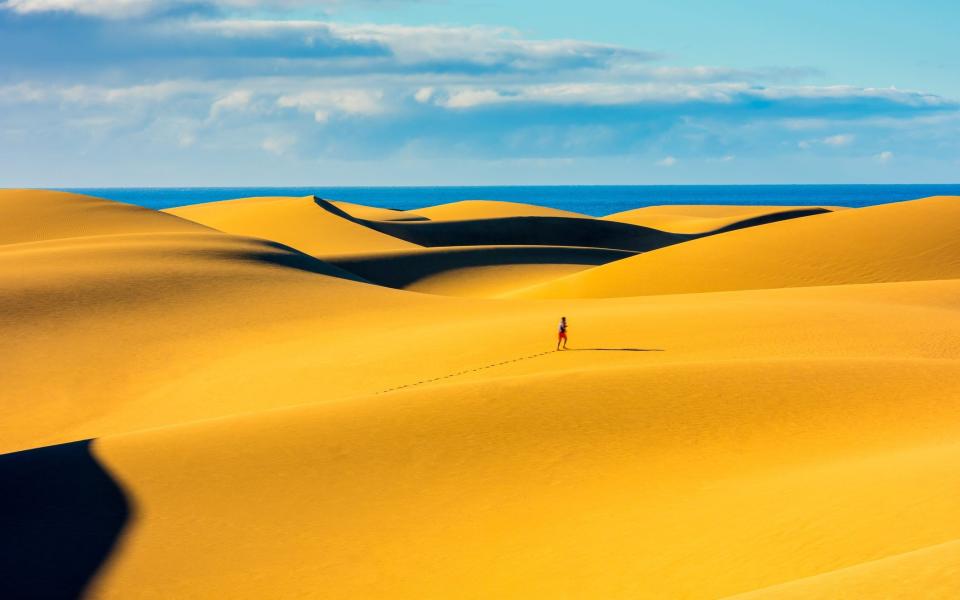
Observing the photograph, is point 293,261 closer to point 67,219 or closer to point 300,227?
point 67,219

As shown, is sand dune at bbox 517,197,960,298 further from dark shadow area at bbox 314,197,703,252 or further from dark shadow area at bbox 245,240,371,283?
dark shadow area at bbox 314,197,703,252

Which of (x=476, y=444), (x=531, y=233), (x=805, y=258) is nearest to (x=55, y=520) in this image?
(x=476, y=444)

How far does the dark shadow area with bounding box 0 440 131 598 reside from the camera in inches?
440

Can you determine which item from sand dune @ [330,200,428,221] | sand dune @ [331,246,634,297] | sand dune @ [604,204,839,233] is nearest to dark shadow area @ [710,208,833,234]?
sand dune @ [604,204,839,233]

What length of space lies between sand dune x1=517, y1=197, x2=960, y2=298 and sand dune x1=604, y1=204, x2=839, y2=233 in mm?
35512

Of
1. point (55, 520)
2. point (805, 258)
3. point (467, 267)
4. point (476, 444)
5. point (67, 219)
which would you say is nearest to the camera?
point (55, 520)

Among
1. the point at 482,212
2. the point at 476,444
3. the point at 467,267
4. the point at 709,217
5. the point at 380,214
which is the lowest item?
the point at 467,267

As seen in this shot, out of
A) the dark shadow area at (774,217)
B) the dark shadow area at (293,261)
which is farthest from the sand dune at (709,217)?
the dark shadow area at (293,261)

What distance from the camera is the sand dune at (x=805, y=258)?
1582 inches

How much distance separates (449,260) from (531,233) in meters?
25.0

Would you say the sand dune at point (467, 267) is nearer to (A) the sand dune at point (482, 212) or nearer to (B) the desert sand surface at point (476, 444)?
(B) the desert sand surface at point (476, 444)

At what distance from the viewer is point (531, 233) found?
85312 millimetres

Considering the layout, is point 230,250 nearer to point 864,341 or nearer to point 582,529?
point 864,341

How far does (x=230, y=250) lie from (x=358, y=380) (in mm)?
19703
